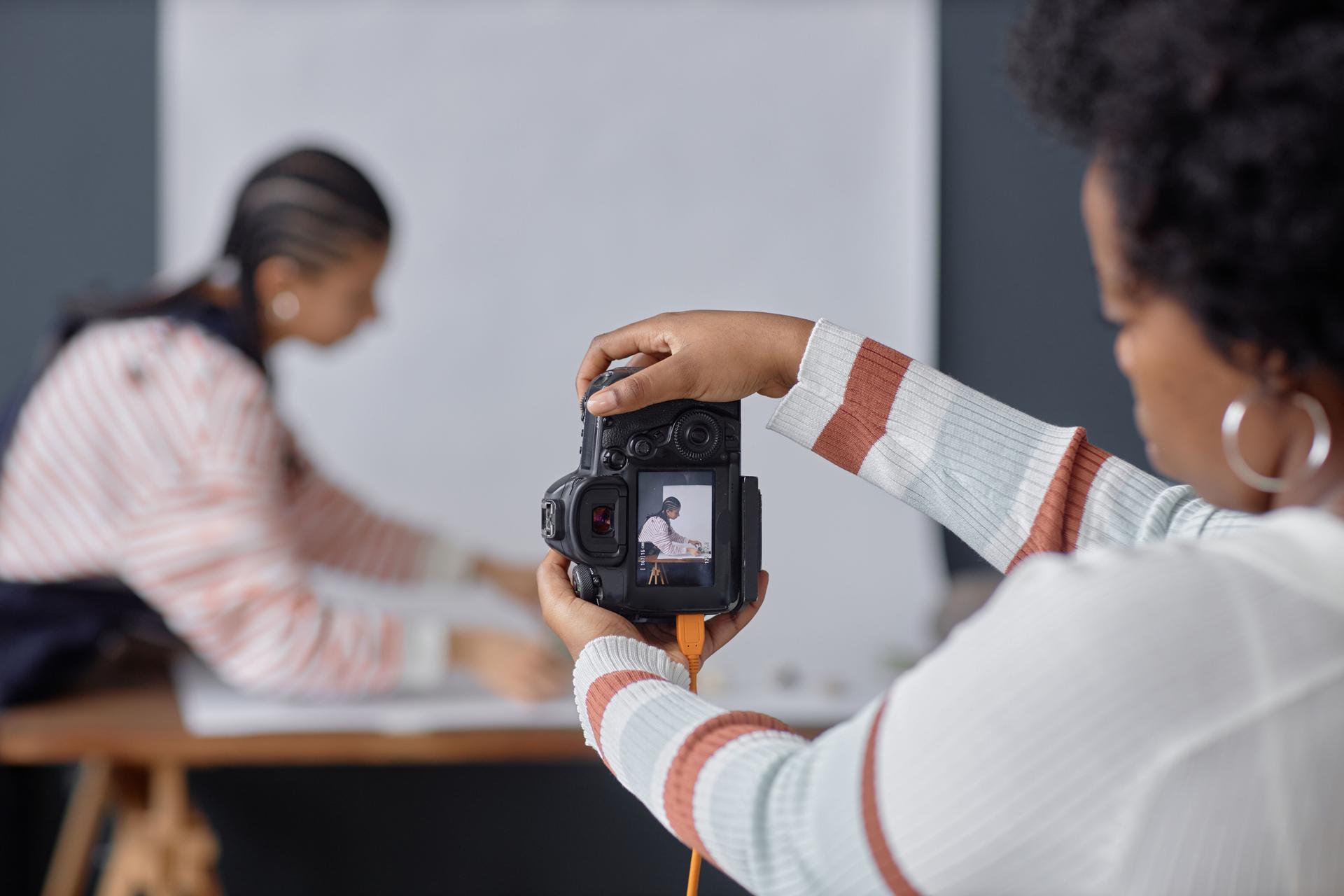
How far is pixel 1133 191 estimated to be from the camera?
0.36m

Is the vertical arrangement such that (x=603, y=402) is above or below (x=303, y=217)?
below

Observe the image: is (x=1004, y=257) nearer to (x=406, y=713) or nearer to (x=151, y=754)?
(x=406, y=713)

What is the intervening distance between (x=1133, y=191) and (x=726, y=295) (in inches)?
47.4

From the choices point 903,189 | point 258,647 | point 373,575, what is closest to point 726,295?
point 903,189

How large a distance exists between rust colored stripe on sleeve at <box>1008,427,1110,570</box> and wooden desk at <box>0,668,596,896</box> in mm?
705

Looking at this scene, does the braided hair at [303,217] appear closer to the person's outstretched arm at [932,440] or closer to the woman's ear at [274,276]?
the woman's ear at [274,276]

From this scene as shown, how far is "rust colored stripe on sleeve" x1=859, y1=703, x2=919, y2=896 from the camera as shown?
0.36 metres

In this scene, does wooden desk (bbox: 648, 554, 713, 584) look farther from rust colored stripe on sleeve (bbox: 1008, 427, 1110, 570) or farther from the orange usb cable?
rust colored stripe on sleeve (bbox: 1008, 427, 1110, 570)

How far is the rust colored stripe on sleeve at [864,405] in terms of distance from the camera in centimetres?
56

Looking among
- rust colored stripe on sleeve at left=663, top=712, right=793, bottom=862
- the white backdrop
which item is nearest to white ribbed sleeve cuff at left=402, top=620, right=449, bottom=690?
Answer: the white backdrop

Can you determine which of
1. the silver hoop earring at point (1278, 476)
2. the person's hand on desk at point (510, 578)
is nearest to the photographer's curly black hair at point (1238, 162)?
the silver hoop earring at point (1278, 476)

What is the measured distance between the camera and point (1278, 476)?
0.40 m

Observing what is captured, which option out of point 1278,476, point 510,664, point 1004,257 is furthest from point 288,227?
point 1278,476

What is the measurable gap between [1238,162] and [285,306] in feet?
3.70
